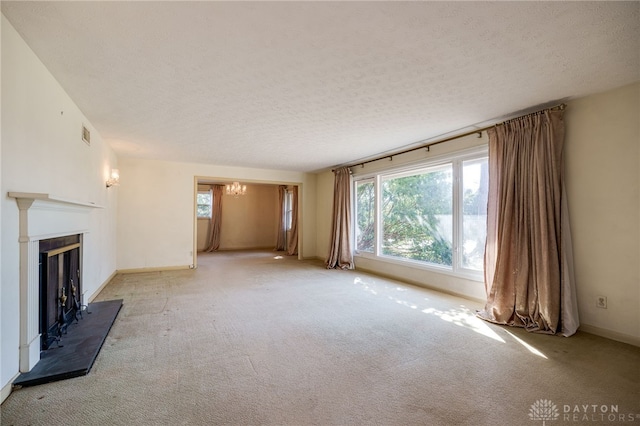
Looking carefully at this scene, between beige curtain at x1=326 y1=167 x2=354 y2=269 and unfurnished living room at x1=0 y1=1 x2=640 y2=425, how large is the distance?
155 centimetres

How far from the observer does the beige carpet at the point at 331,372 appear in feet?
5.63

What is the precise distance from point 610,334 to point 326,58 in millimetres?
3636

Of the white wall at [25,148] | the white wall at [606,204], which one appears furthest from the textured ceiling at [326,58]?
the white wall at [606,204]

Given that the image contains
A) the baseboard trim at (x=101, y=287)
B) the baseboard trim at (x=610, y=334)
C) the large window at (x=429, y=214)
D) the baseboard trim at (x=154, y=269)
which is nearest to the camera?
the baseboard trim at (x=610, y=334)

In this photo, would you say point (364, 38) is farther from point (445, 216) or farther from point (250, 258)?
point (250, 258)

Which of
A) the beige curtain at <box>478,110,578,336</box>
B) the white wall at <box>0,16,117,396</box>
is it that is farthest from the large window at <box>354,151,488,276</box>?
the white wall at <box>0,16,117,396</box>

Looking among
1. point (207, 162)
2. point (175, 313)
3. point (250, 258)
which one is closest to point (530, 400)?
point (175, 313)

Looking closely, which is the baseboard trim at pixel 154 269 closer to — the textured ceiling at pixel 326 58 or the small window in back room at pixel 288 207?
the textured ceiling at pixel 326 58

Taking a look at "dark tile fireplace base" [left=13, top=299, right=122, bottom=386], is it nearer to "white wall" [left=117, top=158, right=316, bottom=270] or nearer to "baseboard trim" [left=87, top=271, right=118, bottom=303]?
"baseboard trim" [left=87, top=271, right=118, bottom=303]

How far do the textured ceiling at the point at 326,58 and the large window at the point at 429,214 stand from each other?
0.94 metres

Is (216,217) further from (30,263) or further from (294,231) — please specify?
(30,263)

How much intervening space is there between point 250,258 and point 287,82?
20.3ft

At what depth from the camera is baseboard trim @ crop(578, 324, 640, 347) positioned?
2637 millimetres

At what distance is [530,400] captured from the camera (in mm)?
1855
